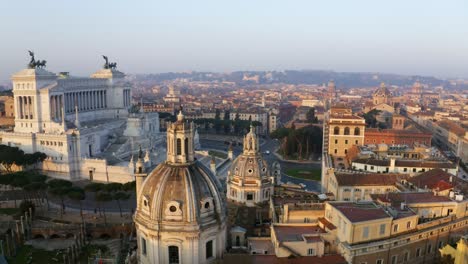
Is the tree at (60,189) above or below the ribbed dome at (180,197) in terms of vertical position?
below

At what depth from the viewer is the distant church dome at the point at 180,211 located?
34.3m

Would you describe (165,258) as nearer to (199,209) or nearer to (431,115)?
(199,209)

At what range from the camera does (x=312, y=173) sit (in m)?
88.9

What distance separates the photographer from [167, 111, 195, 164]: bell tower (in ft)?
118

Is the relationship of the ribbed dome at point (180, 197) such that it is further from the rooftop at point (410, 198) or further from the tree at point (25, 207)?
the tree at point (25, 207)

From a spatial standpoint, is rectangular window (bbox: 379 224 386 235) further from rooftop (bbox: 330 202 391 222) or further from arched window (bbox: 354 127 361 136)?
arched window (bbox: 354 127 361 136)

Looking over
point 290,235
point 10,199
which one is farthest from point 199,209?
point 10,199

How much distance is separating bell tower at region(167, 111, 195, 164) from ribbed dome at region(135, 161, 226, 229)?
23.0 inches

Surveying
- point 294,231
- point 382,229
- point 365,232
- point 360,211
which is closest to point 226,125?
point 294,231

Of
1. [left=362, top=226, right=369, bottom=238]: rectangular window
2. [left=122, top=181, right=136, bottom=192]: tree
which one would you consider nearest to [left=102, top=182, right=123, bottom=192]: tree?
[left=122, top=181, right=136, bottom=192]: tree

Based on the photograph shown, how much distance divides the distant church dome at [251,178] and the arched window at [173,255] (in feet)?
66.4

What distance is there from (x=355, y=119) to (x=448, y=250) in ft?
159

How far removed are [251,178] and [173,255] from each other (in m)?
21.0

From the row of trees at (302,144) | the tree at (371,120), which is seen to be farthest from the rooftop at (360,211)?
the tree at (371,120)
